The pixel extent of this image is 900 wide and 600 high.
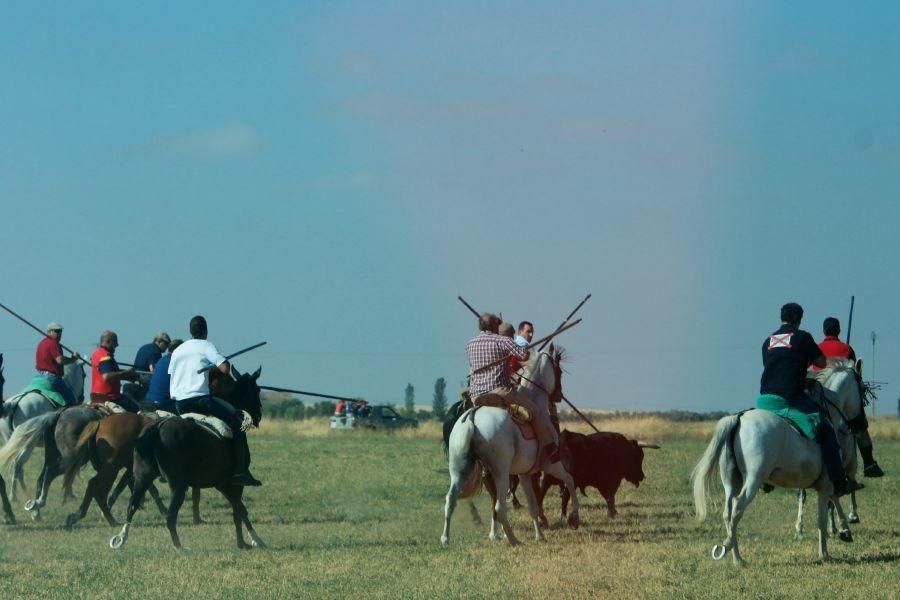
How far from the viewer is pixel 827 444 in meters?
13.4

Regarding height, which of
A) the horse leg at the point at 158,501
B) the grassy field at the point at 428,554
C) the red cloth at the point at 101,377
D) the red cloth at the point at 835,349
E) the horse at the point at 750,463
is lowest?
the grassy field at the point at 428,554

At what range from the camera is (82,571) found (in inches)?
490

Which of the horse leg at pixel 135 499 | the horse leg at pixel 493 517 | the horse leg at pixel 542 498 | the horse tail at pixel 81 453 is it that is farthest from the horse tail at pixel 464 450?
the horse tail at pixel 81 453

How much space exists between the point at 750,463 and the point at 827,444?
1104 mm

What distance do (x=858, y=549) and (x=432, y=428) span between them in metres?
44.3

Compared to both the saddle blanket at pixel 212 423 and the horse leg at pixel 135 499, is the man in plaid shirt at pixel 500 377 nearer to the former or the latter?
the saddle blanket at pixel 212 423

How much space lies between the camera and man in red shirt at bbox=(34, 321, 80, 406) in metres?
19.0

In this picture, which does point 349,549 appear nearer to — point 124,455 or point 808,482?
point 124,455

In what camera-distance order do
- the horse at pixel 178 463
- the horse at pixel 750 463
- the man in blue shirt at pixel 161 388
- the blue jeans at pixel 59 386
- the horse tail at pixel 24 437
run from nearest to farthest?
the horse at pixel 750 463, the horse at pixel 178 463, the man in blue shirt at pixel 161 388, the horse tail at pixel 24 437, the blue jeans at pixel 59 386

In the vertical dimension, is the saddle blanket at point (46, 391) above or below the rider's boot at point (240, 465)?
above

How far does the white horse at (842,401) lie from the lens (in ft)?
47.3

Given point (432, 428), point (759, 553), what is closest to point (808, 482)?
point (759, 553)

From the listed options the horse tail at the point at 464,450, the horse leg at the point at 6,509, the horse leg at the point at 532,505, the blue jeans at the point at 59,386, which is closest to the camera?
the horse tail at the point at 464,450

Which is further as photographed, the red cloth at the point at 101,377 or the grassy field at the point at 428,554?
the red cloth at the point at 101,377
